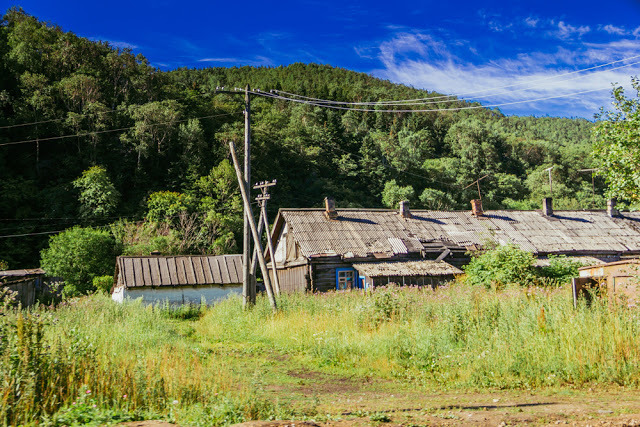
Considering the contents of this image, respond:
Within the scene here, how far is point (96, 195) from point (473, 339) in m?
43.4

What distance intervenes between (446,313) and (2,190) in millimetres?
47217

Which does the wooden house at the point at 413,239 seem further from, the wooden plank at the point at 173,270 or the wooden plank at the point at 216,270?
the wooden plank at the point at 173,270

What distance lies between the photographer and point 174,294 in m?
25.8

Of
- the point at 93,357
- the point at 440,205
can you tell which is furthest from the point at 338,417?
the point at 440,205

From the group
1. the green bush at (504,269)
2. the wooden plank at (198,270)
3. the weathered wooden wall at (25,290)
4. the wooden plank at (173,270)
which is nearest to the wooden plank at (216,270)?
A: the wooden plank at (198,270)

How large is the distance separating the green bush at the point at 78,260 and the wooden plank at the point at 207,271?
36.9ft

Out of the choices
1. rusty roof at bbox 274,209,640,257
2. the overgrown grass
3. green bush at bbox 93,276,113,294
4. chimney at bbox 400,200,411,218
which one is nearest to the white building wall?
rusty roof at bbox 274,209,640,257

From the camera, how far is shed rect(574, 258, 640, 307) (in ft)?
28.9

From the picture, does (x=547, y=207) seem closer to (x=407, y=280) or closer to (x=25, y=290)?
(x=407, y=280)

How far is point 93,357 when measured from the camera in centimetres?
624

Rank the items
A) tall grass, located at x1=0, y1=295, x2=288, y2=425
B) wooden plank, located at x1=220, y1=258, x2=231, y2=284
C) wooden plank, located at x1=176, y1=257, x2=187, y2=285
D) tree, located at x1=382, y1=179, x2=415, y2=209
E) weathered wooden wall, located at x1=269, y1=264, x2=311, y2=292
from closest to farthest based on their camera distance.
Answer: tall grass, located at x1=0, y1=295, x2=288, y2=425 → weathered wooden wall, located at x1=269, y1=264, x2=311, y2=292 → wooden plank, located at x1=176, y1=257, x2=187, y2=285 → wooden plank, located at x1=220, y1=258, x2=231, y2=284 → tree, located at x1=382, y1=179, x2=415, y2=209

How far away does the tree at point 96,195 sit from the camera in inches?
1777

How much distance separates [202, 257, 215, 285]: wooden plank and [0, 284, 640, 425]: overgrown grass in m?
12.1

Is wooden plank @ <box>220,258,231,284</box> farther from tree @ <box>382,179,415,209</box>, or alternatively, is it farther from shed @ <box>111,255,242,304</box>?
tree @ <box>382,179,415,209</box>
